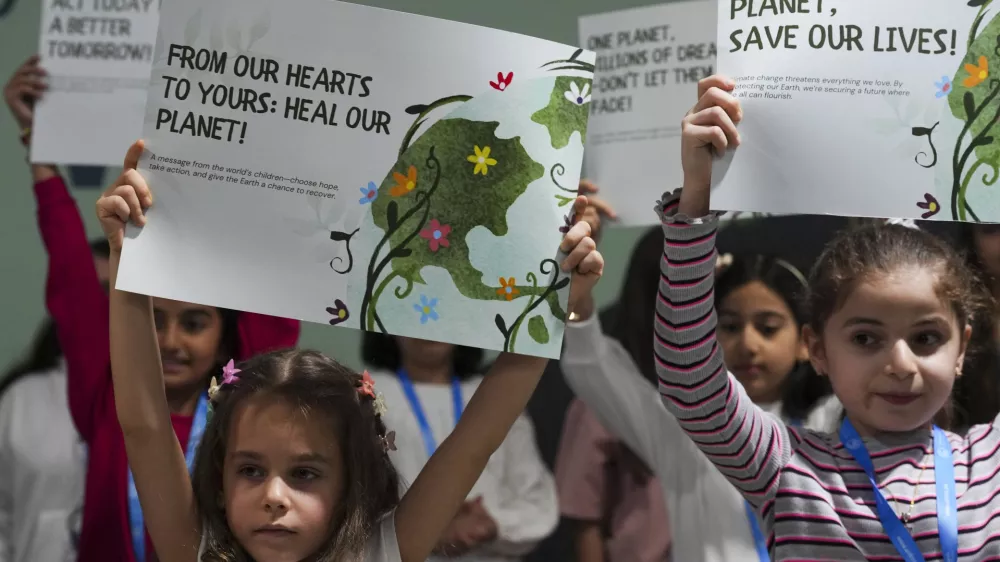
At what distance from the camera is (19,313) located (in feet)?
10.6

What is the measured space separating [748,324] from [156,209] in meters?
1.49

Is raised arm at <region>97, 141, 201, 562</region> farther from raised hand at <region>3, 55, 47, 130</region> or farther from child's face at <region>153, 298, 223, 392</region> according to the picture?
raised hand at <region>3, 55, 47, 130</region>

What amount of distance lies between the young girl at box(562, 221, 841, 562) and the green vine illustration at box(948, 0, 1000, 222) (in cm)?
78

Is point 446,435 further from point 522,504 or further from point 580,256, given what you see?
point 580,256

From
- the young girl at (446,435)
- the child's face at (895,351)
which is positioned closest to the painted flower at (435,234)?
the child's face at (895,351)

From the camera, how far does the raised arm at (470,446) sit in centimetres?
162

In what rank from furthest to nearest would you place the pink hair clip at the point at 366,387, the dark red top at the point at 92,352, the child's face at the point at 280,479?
the dark red top at the point at 92,352
the pink hair clip at the point at 366,387
the child's face at the point at 280,479

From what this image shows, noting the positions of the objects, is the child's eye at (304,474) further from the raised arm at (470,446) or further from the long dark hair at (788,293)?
the long dark hair at (788,293)

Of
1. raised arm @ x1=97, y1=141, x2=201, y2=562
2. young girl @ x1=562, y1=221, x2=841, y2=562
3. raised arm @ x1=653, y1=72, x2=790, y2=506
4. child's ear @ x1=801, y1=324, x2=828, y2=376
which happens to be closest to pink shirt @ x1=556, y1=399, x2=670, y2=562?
young girl @ x1=562, y1=221, x2=841, y2=562

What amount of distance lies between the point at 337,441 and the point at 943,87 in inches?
42.0

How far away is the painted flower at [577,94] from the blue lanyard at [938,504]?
26.3 inches

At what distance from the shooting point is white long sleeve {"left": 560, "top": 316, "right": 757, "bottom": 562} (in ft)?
7.73

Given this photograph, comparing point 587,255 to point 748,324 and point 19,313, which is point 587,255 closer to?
point 748,324

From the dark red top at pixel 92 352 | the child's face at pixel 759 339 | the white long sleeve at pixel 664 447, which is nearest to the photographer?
the dark red top at pixel 92 352
